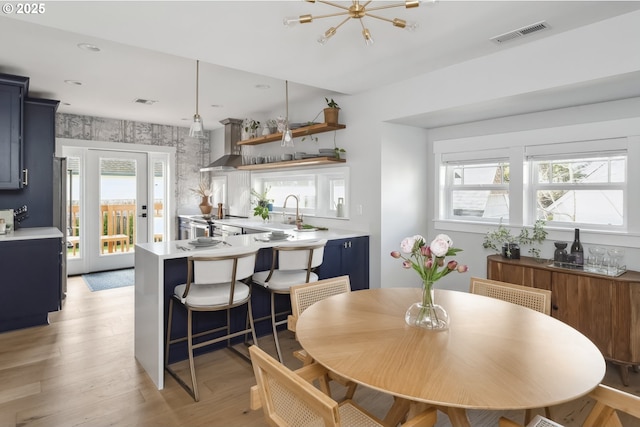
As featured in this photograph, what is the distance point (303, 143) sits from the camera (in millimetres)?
4840

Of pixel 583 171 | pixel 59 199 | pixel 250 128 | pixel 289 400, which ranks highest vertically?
pixel 250 128

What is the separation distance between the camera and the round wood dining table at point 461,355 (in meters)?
1.15

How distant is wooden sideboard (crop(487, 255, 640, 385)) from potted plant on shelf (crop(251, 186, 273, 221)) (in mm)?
3228

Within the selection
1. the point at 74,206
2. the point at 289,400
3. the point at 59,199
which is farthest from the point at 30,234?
the point at 289,400

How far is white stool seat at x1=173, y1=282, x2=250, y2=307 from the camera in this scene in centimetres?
252

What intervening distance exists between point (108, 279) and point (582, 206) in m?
5.98

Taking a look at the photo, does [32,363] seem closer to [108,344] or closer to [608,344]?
[108,344]

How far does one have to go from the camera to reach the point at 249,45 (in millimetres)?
2604

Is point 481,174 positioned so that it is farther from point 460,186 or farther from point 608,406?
point 608,406

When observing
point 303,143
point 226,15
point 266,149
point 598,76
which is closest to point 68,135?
point 266,149

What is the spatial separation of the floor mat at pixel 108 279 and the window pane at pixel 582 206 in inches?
204

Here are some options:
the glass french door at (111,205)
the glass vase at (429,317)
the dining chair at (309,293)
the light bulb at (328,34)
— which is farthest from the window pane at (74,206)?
the glass vase at (429,317)

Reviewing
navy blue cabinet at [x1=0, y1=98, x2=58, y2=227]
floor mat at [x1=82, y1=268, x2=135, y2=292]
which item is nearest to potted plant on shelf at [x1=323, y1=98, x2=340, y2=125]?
navy blue cabinet at [x1=0, y1=98, x2=58, y2=227]

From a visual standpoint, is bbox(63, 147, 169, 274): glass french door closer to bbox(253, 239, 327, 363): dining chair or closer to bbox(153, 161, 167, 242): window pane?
bbox(153, 161, 167, 242): window pane
